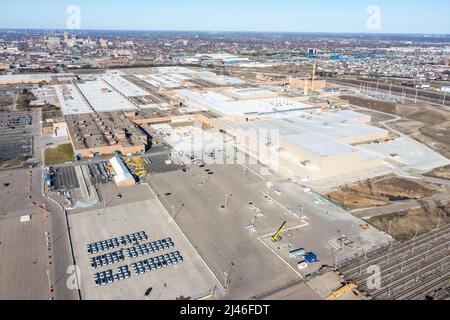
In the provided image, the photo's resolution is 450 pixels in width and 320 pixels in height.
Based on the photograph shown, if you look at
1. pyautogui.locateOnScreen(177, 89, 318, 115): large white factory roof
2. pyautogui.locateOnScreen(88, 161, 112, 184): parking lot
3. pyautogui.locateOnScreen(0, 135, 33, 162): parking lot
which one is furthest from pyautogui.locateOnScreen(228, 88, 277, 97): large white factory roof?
pyautogui.locateOnScreen(0, 135, 33, 162): parking lot

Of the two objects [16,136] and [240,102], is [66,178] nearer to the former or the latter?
[16,136]

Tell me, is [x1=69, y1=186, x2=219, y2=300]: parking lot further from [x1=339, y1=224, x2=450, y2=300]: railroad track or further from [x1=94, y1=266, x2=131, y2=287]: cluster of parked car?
[x1=339, y1=224, x2=450, y2=300]: railroad track

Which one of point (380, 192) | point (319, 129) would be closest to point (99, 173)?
point (319, 129)

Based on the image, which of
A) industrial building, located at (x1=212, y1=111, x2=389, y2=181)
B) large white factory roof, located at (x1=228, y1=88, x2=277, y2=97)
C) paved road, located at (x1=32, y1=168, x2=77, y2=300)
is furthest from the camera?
large white factory roof, located at (x1=228, y1=88, x2=277, y2=97)

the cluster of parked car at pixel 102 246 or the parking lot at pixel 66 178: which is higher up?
the parking lot at pixel 66 178

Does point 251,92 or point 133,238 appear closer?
point 133,238

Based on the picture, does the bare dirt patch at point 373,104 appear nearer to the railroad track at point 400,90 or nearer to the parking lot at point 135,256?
the railroad track at point 400,90

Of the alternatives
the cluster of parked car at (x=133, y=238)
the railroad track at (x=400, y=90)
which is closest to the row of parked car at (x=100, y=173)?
the cluster of parked car at (x=133, y=238)

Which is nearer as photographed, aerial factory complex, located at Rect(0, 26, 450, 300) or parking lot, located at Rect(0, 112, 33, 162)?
aerial factory complex, located at Rect(0, 26, 450, 300)
